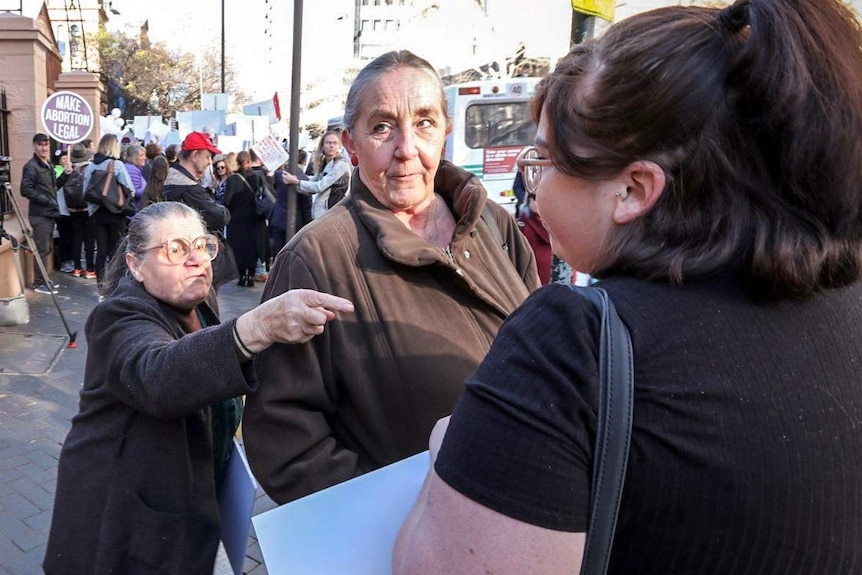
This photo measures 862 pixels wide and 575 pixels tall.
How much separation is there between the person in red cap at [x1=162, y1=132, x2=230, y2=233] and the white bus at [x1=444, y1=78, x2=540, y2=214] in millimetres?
6368

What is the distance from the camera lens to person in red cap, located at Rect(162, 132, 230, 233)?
7.02 metres

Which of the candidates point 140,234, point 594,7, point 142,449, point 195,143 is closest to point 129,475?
point 142,449

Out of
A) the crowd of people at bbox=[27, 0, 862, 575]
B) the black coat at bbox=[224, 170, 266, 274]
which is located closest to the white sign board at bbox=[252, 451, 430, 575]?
the crowd of people at bbox=[27, 0, 862, 575]

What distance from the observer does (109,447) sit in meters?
2.02

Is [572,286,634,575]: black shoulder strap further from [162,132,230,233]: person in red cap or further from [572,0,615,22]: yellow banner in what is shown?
[162,132,230,233]: person in red cap

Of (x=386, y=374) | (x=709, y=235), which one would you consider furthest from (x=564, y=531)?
(x=386, y=374)

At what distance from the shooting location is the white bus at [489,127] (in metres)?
13.0

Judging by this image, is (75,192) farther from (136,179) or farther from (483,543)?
(483,543)

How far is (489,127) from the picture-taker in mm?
13289

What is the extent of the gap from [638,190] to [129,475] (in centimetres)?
165

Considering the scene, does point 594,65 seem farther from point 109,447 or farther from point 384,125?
point 109,447

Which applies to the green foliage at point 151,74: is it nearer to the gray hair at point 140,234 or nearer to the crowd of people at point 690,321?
the gray hair at point 140,234

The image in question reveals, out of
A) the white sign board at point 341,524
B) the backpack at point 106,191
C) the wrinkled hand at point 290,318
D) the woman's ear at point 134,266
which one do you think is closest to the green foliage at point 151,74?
the backpack at point 106,191

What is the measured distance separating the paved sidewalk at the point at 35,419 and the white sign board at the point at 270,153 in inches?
89.2
